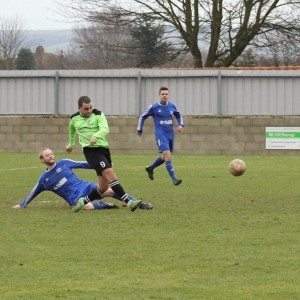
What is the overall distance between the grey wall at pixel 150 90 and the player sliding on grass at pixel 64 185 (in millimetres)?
19790

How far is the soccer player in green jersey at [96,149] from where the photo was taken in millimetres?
14070

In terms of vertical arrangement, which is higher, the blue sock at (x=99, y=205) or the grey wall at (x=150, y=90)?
the grey wall at (x=150, y=90)

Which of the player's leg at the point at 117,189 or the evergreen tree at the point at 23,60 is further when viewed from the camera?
the evergreen tree at the point at 23,60

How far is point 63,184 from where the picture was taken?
14953 millimetres

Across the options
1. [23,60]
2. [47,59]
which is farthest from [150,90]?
[47,59]

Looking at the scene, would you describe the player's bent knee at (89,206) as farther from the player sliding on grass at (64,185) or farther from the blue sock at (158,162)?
the blue sock at (158,162)

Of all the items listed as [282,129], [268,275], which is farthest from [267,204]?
[282,129]

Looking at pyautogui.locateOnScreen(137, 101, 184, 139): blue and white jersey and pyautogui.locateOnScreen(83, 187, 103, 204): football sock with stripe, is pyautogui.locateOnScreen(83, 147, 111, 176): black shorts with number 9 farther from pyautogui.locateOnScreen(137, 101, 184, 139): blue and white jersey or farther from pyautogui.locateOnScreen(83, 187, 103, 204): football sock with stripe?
pyautogui.locateOnScreen(137, 101, 184, 139): blue and white jersey

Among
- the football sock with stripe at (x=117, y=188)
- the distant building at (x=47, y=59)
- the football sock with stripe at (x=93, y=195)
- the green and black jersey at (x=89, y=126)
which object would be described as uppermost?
the distant building at (x=47, y=59)

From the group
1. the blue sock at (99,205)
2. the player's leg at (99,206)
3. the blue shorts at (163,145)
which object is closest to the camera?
the player's leg at (99,206)

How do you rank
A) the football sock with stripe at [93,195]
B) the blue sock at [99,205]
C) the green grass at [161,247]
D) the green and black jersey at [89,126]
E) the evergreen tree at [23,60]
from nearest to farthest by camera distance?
1. the green grass at [161,247]
2. the green and black jersey at [89,126]
3. the football sock with stripe at [93,195]
4. the blue sock at [99,205]
5. the evergreen tree at [23,60]

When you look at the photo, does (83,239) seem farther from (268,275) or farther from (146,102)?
(146,102)

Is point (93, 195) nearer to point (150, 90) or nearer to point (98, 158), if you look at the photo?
point (98, 158)

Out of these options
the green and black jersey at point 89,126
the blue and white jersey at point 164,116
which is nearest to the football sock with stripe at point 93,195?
the green and black jersey at point 89,126
